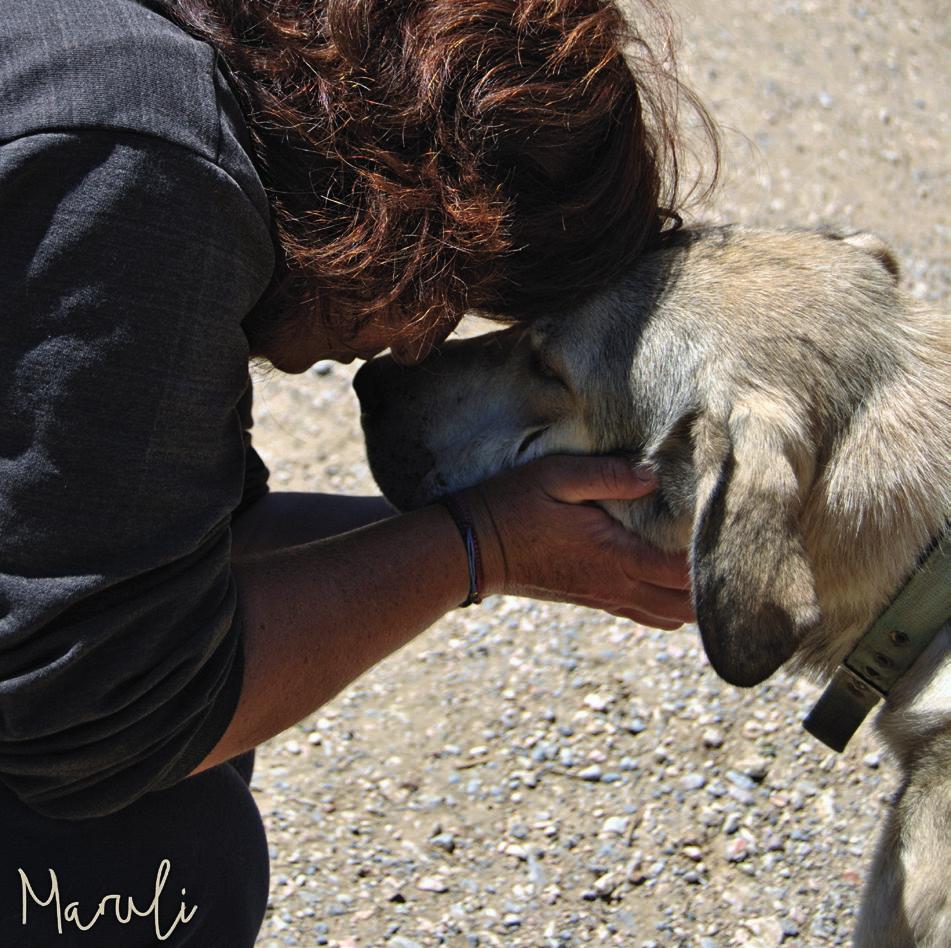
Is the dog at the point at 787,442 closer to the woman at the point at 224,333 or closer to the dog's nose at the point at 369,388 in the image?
the woman at the point at 224,333

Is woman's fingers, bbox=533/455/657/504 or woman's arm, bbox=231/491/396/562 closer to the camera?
woman's fingers, bbox=533/455/657/504

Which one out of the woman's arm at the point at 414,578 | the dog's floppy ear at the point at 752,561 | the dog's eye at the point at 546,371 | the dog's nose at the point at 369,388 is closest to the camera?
the dog's floppy ear at the point at 752,561

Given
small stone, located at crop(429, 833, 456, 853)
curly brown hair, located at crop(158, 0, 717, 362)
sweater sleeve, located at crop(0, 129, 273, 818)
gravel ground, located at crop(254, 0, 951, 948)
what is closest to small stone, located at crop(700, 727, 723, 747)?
gravel ground, located at crop(254, 0, 951, 948)

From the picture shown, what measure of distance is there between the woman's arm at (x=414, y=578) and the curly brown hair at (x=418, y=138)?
398mm

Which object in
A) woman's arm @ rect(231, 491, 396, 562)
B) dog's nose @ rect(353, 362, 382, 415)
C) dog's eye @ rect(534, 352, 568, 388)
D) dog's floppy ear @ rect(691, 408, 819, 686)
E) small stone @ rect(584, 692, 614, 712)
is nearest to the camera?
dog's floppy ear @ rect(691, 408, 819, 686)

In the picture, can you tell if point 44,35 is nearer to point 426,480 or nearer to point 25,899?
point 426,480

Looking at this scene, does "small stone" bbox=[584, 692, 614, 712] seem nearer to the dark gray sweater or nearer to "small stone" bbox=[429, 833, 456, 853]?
"small stone" bbox=[429, 833, 456, 853]

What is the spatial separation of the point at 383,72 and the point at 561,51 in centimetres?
31

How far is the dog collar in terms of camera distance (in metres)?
2.12

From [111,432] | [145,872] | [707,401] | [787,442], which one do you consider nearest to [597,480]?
[707,401]

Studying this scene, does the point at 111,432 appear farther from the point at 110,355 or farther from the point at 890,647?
the point at 890,647

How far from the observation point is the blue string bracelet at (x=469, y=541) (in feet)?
7.66

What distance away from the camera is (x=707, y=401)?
2.21 meters

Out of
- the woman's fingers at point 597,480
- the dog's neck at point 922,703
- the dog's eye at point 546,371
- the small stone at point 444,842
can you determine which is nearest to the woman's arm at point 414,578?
the woman's fingers at point 597,480
